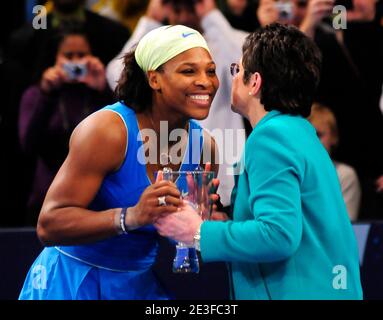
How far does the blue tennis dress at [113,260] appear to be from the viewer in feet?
8.63

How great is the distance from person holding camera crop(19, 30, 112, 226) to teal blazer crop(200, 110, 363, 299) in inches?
66.2

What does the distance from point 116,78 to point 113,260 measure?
1559 millimetres

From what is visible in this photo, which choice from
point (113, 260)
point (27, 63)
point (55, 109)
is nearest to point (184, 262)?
point (113, 260)

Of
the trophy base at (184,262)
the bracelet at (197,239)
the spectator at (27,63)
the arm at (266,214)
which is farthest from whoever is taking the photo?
the spectator at (27,63)

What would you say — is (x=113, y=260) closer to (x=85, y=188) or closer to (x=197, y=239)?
(x=85, y=188)

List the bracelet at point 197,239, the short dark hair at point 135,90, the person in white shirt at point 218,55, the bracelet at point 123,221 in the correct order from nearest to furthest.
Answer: the bracelet at point 197,239 < the bracelet at point 123,221 < the short dark hair at point 135,90 < the person in white shirt at point 218,55

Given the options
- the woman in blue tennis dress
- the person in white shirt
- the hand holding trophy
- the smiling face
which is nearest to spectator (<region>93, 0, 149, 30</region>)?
the person in white shirt

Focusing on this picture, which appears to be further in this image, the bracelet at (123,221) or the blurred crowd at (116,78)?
the blurred crowd at (116,78)

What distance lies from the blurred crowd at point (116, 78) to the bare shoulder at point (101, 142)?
1381 millimetres

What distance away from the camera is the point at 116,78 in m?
4.11

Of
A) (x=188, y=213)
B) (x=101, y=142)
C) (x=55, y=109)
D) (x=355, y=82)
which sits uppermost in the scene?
(x=355, y=82)

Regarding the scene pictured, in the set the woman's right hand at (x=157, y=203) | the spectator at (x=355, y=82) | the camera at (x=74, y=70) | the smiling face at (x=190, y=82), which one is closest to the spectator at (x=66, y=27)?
the camera at (x=74, y=70)

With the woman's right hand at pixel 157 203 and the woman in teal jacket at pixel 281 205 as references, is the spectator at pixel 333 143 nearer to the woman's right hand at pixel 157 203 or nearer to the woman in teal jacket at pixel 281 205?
the woman in teal jacket at pixel 281 205

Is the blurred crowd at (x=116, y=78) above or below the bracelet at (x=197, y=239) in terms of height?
above
